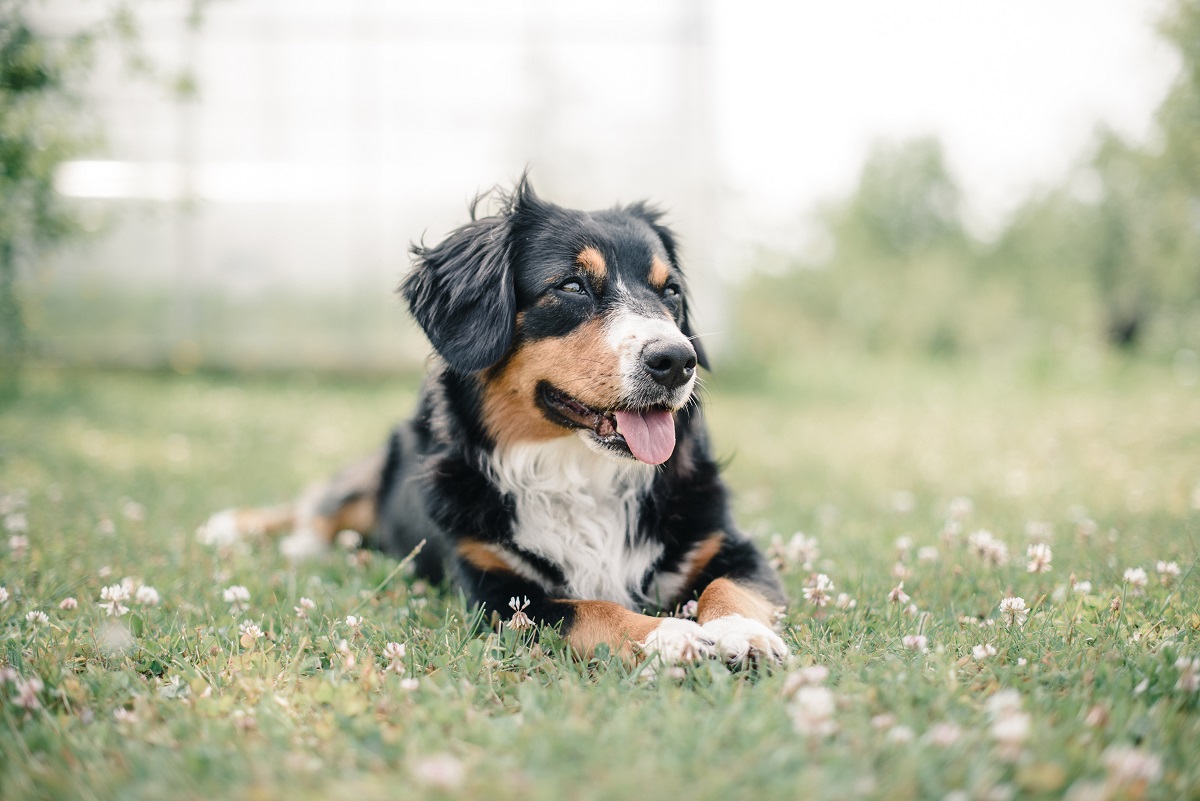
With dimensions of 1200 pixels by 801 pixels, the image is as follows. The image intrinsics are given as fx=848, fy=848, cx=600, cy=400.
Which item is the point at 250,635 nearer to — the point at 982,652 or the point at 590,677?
the point at 590,677

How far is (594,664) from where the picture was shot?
2.46 metres

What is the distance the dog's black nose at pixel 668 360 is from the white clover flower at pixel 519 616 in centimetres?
88

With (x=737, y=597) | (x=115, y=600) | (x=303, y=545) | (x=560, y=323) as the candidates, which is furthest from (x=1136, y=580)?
(x=303, y=545)

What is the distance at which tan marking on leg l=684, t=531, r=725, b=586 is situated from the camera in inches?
122

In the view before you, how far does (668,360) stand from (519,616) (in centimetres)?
98

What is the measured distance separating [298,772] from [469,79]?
1249 cm

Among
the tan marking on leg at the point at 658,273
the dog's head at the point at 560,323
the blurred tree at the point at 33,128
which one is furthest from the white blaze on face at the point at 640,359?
the blurred tree at the point at 33,128

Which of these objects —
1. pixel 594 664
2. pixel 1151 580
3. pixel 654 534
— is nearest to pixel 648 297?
pixel 654 534

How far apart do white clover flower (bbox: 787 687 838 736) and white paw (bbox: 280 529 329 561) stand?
2.91 m

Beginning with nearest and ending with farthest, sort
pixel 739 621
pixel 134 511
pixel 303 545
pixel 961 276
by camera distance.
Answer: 1. pixel 739 621
2. pixel 303 545
3. pixel 134 511
4. pixel 961 276

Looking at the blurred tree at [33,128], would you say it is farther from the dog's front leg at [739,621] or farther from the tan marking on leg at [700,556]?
the dog's front leg at [739,621]

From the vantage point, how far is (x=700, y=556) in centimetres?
312

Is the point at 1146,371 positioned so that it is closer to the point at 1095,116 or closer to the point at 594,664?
the point at 594,664

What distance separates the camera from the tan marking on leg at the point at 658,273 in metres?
3.43
